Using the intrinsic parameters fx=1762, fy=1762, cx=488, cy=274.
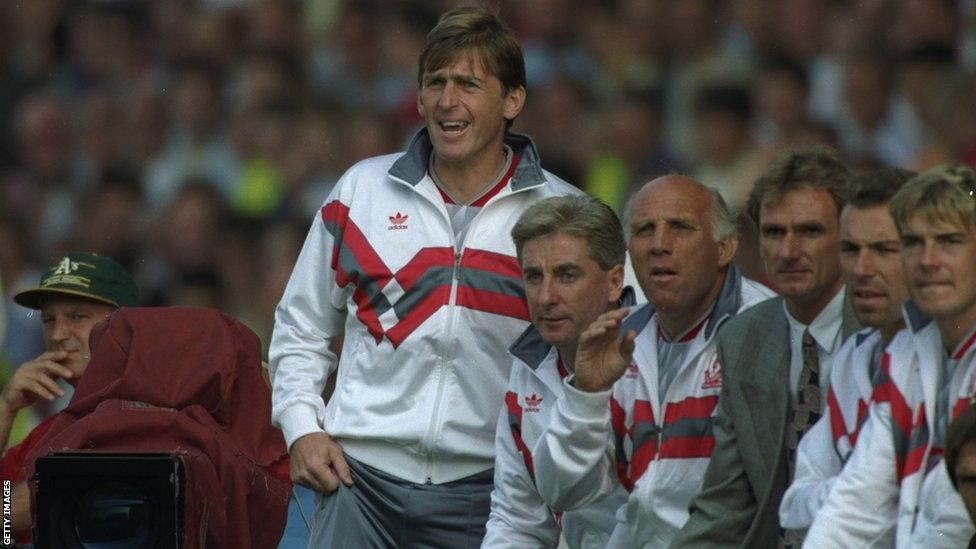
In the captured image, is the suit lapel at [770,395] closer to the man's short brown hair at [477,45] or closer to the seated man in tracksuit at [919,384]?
the seated man in tracksuit at [919,384]

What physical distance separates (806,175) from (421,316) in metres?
0.97

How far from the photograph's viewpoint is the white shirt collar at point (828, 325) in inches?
139

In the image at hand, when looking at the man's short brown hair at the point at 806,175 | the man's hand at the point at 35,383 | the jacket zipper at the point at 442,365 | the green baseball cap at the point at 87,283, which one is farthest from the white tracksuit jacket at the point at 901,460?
the green baseball cap at the point at 87,283

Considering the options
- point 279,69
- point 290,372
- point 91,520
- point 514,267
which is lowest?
point 91,520

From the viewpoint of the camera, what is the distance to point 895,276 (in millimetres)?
3299

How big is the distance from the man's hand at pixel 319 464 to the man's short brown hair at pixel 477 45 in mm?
912

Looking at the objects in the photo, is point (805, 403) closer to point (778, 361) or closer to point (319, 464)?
point (778, 361)

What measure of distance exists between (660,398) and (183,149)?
12.7 feet

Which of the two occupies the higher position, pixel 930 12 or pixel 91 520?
pixel 930 12

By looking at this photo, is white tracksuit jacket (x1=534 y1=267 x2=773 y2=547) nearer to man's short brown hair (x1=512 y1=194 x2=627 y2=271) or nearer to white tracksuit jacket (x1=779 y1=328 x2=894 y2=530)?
man's short brown hair (x1=512 y1=194 x2=627 y2=271)

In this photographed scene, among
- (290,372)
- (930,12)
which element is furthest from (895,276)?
(930,12)

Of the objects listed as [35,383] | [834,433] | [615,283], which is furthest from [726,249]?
[35,383]

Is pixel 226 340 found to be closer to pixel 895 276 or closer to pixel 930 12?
pixel 895 276

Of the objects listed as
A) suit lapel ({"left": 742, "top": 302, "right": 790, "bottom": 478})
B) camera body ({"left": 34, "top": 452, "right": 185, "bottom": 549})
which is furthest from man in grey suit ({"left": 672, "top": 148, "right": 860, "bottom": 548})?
camera body ({"left": 34, "top": 452, "right": 185, "bottom": 549})
